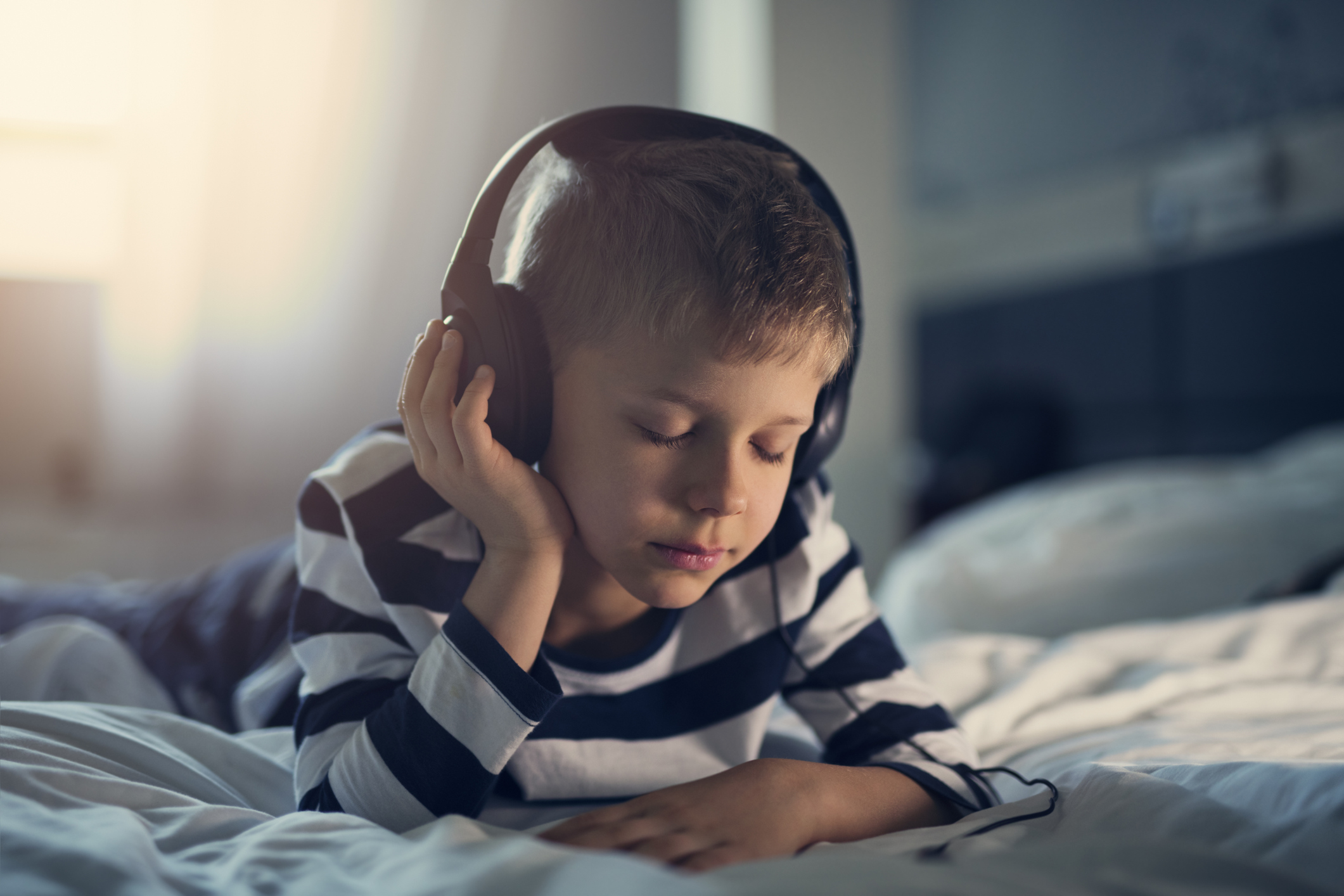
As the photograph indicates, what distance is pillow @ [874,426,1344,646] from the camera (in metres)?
1.19

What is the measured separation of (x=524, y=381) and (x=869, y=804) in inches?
13.0

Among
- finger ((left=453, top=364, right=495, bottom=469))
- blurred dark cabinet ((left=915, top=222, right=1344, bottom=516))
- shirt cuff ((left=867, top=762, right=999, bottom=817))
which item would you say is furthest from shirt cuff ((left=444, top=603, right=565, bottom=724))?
blurred dark cabinet ((left=915, top=222, right=1344, bottom=516))

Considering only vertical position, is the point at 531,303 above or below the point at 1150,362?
above

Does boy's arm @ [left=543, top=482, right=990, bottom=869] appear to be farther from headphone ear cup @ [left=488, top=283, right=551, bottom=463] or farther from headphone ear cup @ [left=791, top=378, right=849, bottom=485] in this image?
headphone ear cup @ [left=488, top=283, right=551, bottom=463]

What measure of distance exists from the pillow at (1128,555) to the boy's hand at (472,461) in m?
0.85

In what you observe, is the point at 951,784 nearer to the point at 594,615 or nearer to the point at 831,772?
the point at 831,772

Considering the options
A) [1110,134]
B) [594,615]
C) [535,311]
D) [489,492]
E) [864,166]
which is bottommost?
[594,615]

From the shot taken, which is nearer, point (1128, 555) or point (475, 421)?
point (475, 421)

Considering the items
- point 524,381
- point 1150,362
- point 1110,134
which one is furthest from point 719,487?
point 1110,134

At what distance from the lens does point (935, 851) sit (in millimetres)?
469

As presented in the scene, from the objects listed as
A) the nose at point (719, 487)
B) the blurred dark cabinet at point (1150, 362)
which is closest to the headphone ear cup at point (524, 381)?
the nose at point (719, 487)

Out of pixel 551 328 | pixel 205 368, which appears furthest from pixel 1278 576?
pixel 205 368

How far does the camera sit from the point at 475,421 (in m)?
0.55

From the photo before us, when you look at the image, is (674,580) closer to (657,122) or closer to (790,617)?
(790,617)
